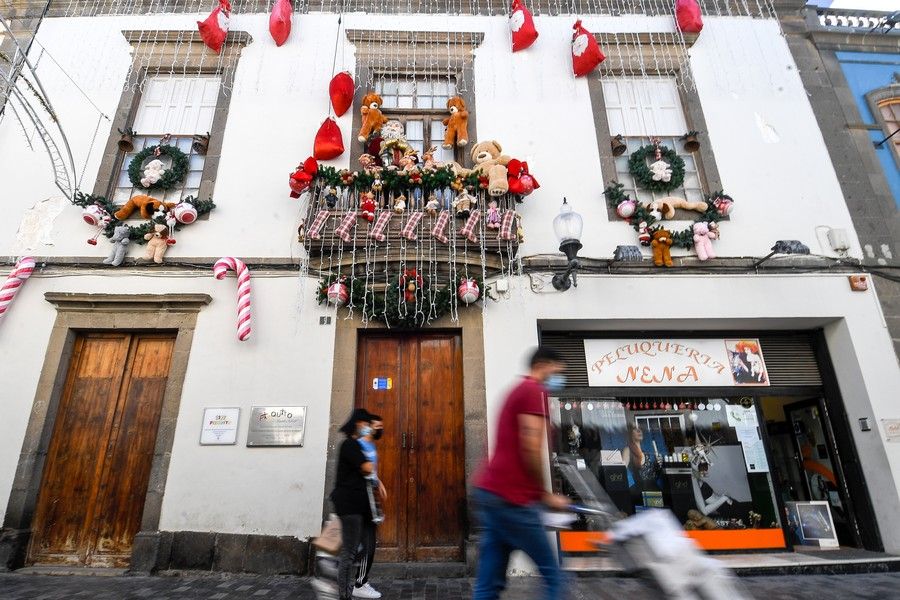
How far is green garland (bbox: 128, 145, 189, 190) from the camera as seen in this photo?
24.6 feet

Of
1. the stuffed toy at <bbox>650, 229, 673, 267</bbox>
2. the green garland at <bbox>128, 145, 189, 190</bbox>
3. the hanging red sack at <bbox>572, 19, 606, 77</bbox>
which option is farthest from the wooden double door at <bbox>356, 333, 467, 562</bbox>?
the hanging red sack at <bbox>572, 19, 606, 77</bbox>

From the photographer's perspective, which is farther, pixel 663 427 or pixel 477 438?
pixel 663 427

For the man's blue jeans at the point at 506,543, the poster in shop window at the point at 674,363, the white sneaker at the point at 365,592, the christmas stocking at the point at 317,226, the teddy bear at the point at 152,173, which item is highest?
the teddy bear at the point at 152,173

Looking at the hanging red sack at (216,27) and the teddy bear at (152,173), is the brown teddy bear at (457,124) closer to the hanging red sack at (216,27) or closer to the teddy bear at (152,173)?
the hanging red sack at (216,27)

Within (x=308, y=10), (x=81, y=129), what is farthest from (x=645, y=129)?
(x=81, y=129)

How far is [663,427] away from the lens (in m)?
6.88

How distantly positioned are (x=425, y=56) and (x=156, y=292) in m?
5.70

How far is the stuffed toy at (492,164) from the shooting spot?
695cm

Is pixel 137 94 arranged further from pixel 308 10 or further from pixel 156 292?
pixel 156 292

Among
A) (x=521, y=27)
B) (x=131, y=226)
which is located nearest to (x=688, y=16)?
(x=521, y=27)

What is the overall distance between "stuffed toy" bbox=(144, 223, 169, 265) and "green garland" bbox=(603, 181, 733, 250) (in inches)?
254

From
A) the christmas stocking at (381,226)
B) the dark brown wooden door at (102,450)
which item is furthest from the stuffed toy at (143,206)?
the christmas stocking at (381,226)

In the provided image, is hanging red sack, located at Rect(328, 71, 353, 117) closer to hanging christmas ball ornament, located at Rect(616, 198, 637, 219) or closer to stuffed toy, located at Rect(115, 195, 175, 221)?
stuffed toy, located at Rect(115, 195, 175, 221)

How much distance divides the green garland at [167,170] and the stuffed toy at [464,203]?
171 inches
